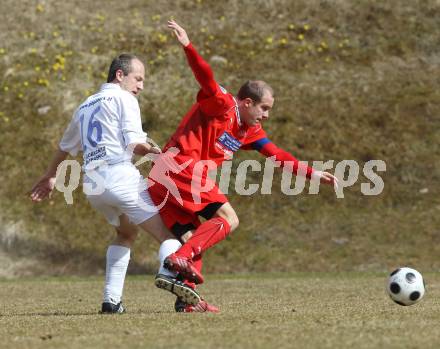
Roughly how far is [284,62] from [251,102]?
17.1 m

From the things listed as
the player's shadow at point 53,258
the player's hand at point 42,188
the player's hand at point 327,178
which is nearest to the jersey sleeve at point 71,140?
the player's hand at point 42,188

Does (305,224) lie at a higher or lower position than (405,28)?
lower

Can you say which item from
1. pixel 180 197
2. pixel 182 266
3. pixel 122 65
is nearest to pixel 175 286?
pixel 182 266

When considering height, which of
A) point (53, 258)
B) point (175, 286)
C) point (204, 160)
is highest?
point (204, 160)

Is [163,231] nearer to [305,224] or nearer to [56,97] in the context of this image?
[305,224]

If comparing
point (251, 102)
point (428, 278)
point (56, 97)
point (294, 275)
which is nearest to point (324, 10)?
point (56, 97)

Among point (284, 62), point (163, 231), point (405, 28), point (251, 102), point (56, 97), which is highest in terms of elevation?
point (405, 28)

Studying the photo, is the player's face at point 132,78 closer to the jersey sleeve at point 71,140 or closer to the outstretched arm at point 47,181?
the jersey sleeve at point 71,140

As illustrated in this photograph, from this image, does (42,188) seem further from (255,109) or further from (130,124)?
(255,109)

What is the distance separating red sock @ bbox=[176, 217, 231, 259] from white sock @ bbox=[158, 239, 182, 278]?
0.33 feet

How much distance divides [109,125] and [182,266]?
1.47 metres

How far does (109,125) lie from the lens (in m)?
8.75

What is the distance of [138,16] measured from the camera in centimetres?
2783

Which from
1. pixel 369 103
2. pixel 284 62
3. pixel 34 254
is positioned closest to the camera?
pixel 34 254
